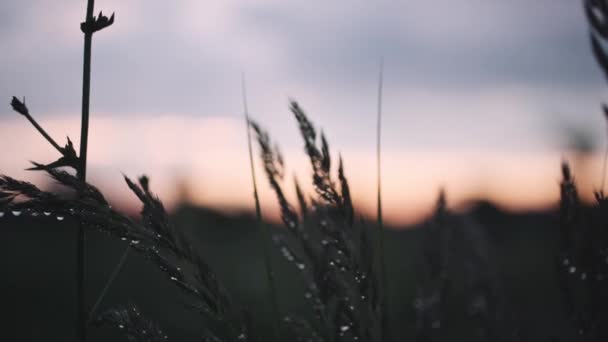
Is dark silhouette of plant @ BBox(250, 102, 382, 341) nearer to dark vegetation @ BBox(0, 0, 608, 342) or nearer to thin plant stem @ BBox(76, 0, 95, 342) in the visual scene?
dark vegetation @ BBox(0, 0, 608, 342)

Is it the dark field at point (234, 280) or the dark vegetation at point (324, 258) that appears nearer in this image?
the dark vegetation at point (324, 258)

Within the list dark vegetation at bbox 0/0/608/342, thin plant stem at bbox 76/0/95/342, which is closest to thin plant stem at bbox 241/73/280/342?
dark vegetation at bbox 0/0/608/342

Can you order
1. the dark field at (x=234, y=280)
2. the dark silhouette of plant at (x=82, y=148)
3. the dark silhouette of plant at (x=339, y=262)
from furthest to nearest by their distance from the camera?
the dark field at (x=234, y=280), the dark silhouette of plant at (x=339, y=262), the dark silhouette of plant at (x=82, y=148)

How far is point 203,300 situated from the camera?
116 cm

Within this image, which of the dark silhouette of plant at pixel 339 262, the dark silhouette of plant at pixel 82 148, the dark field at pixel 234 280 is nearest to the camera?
the dark silhouette of plant at pixel 82 148

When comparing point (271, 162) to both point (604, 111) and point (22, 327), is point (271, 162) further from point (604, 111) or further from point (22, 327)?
point (22, 327)

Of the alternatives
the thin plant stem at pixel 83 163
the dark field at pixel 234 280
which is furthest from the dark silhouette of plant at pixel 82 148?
the dark field at pixel 234 280

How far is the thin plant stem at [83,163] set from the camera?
1.05 meters

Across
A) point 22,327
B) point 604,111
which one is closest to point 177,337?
point 22,327

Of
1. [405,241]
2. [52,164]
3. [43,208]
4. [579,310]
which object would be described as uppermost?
[52,164]

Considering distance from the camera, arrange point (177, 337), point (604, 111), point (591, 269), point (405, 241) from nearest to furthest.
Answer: point (604, 111) → point (591, 269) → point (177, 337) → point (405, 241)

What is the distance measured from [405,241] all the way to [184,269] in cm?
1291

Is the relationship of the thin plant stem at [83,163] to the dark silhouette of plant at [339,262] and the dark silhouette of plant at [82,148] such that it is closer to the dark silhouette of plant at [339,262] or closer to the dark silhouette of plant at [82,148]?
the dark silhouette of plant at [82,148]

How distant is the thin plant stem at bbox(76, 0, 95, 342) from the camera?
1.05 metres
